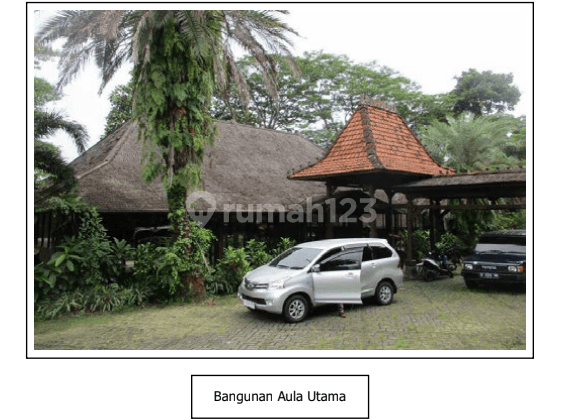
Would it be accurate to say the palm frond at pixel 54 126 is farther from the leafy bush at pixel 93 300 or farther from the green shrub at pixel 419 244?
the green shrub at pixel 419 244

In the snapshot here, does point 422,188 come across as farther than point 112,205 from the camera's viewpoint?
Yes

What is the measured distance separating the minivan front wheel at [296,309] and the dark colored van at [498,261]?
5.23 meters

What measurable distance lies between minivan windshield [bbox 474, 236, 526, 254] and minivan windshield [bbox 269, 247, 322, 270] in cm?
530

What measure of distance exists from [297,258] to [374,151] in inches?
186

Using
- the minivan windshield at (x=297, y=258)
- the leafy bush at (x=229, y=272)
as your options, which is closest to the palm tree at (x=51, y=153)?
the leafy bush at (x=229, y=272)

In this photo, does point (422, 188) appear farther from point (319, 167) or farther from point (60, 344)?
point (60, 344)

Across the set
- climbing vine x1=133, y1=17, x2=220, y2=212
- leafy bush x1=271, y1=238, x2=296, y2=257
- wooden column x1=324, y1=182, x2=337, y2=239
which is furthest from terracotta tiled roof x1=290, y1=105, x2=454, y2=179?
climbing vine x1=133, y1=17, x2=220, y2=212

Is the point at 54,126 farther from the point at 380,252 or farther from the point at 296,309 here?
the point at 380,252

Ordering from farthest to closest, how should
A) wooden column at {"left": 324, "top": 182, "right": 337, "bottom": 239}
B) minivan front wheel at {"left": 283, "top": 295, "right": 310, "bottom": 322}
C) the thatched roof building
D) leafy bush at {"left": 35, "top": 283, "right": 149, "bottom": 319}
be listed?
1. wooden column at {"left": 324, "top": 182, "right": 337, "bottom": 239}
2. the thatched roof building
3. leafy bush at {"left": 35, "top": 283, "right": 149, "bottom": 319}
4. minivan front wheel at {"left": 283, "top": 295, "right": 310, "bottom": 322}

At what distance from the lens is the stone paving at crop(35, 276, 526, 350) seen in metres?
7.17

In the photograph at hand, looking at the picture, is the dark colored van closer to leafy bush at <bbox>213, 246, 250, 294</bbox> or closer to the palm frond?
leafy bush at <bbox>213, 246, 250, 294</bbox>

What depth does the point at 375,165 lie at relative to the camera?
460 inches
